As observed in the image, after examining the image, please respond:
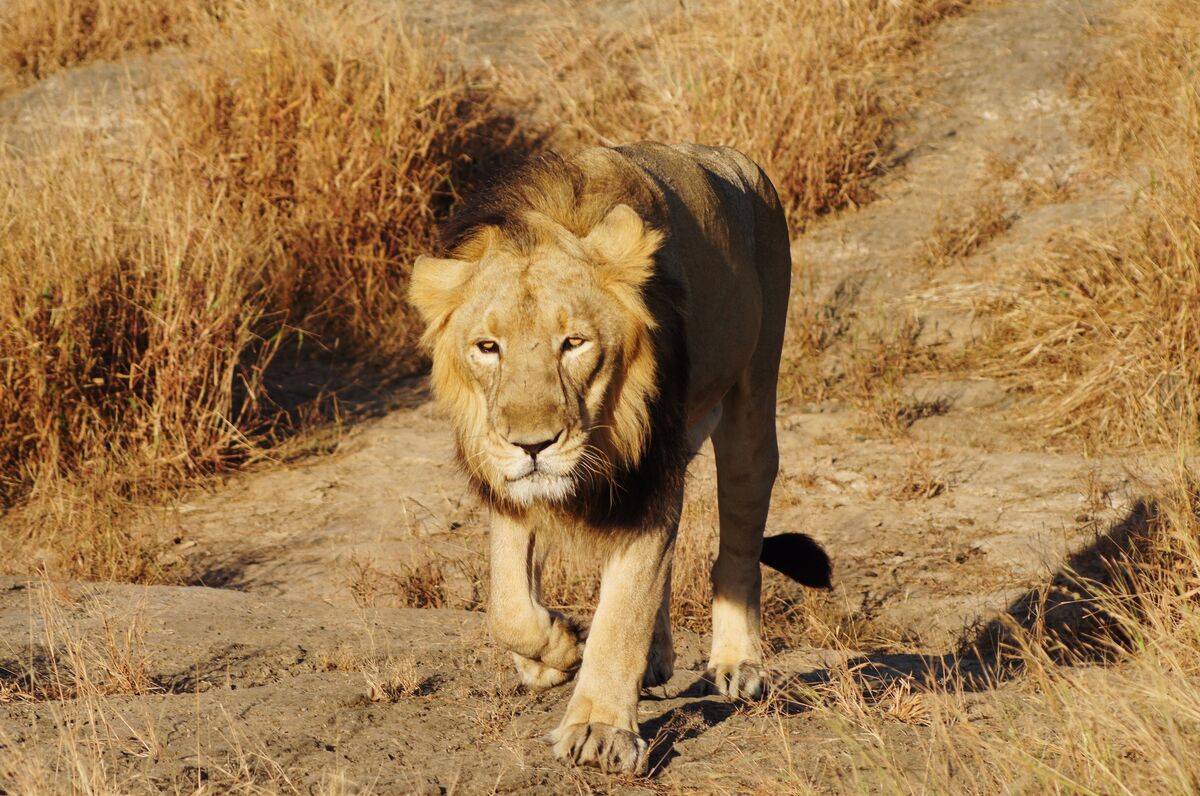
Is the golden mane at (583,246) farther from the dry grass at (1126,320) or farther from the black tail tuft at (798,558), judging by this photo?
the dry grass at (1126,320)

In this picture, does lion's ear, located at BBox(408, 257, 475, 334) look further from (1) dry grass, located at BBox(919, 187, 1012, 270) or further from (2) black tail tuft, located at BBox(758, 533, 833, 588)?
(1) dry grass, located at BBox(919, 187, 1012, 270)

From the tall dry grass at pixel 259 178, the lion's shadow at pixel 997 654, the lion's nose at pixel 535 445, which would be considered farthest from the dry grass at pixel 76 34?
the lion's nose at pixel 535 445

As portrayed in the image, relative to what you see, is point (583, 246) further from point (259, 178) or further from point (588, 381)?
point (259, 178)

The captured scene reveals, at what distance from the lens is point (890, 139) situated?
945 centimetres

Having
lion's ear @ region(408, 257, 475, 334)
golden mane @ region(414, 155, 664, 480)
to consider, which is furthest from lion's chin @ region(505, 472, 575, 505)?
lion's ear @ region(408, 257, 475, 334)

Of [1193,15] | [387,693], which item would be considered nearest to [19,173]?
[387,693]

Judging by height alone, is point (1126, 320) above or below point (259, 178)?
below

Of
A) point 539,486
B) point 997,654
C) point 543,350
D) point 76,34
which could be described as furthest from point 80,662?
point 76,34

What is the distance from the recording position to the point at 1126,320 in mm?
6676

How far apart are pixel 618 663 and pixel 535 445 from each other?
601 mm

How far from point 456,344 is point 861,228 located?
5.87 meters

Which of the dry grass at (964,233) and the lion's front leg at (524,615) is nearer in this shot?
the lion's front leg at (524,615)

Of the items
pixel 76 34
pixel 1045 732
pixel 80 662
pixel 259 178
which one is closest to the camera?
pixel 1045 732

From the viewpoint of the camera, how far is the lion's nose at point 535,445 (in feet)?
10.1
